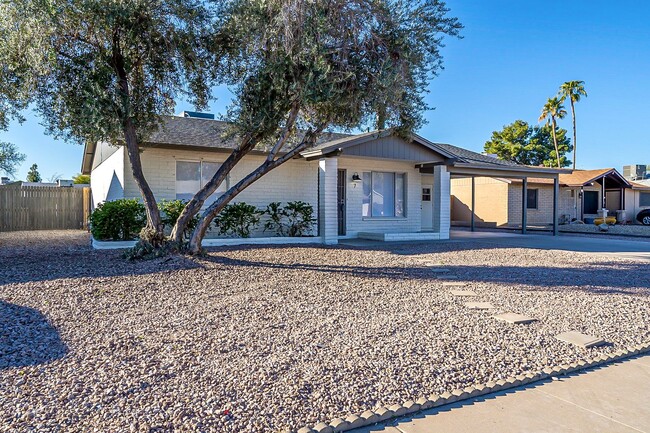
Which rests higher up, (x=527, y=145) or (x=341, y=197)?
(x=527, y=145)

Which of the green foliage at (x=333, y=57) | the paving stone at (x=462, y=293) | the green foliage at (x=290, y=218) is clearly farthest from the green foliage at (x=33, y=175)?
the paving stone at (x=462, y=293)

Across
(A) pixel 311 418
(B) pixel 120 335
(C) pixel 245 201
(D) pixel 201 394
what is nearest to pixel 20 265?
(B) pixel 120 335

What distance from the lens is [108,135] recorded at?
8008 mm

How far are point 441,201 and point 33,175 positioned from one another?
141 ft

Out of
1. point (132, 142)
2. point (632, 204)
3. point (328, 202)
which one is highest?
point (132, 142)

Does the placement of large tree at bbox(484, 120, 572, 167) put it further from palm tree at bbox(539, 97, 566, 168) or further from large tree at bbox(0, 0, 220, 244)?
large tree at bbox(0, 0, 220, 244)

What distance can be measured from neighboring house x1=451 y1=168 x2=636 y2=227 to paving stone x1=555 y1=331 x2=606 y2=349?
61.7 feet

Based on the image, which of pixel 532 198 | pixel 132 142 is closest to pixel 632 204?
pixel 532 198

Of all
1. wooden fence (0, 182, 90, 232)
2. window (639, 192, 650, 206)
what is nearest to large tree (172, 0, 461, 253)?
wooden fence (0, 182, 90, 232)

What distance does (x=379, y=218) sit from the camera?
1519 centimetres

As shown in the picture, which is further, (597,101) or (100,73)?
(597,101)

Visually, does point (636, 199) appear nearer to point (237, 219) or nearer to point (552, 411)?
point (237, 219)

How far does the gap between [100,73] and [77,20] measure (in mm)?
885

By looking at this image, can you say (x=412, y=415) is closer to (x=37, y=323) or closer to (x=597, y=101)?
(x=37, y=323)
